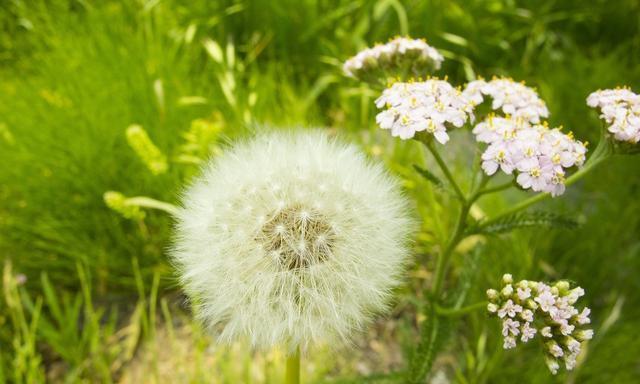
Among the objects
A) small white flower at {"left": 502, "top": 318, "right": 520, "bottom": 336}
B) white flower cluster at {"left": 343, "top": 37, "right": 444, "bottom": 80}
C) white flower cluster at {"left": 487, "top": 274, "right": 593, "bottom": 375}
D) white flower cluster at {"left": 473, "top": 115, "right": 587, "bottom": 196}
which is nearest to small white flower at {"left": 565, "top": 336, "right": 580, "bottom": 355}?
white flower cluster at {"left": 487, "top": 274, "right": 593, "bottom": 375}

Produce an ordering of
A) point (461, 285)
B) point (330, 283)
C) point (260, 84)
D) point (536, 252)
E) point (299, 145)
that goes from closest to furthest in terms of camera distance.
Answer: point (330, 283), point (299, 145), point (461, 285), point (536, 252), point (260, 84)

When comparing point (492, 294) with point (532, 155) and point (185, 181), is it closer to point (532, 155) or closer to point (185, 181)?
point (532, 155)

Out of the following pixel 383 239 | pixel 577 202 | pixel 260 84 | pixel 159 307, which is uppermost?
pixel 383 239

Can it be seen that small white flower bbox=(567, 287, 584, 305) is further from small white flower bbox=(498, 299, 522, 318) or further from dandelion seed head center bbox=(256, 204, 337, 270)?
dandelion seed head center bbox=(256, 204, 337, 270)

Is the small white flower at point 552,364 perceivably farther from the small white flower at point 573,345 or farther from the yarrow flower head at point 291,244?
the yarrow flower head at point 291,244

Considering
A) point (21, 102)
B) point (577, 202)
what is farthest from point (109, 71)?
point (577, 202)

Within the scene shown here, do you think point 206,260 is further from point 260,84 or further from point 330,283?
point 260,84

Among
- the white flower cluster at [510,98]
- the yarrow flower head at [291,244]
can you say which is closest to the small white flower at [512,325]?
the yarrow flower head at [291,244]
